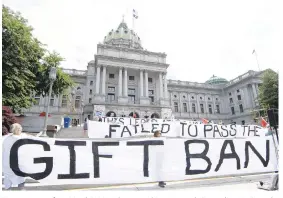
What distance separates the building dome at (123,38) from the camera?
6005 cm

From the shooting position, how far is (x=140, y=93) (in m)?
42.9

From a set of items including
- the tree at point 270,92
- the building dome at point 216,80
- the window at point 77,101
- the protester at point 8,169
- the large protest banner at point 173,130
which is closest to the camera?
the protester at point 8,169

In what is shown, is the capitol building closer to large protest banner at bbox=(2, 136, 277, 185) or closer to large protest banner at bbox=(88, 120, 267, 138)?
large protest banner at bbox=(88, 120, 267, 138)

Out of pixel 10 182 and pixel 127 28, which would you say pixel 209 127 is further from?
pixel 127 28

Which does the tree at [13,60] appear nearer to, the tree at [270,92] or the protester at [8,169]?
the protester at [8,169]

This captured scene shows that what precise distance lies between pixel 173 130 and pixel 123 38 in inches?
2115

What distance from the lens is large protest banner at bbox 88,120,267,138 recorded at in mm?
11969

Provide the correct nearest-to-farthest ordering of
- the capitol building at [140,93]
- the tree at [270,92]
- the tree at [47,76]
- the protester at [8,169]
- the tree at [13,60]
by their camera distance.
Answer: the protester at [8,169]
the tree at [13,60]
the tree at [47,76]
the tree at [270,92]
the capitol building at [140,93]

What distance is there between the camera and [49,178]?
4207 mm

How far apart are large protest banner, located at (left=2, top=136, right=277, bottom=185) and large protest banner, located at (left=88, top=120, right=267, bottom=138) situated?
6993 millimetres

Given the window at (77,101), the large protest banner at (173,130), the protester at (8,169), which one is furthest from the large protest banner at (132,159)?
the window at (77,101)

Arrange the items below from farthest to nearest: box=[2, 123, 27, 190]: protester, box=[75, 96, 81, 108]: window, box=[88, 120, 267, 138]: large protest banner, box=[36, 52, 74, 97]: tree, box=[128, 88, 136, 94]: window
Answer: box=[75, 96, 81, 108]: window, box=[128, 88, 136, 94]: window, box=[36, 52, 74, 97]: tree, box=[88, 120, 267, 138]: large protest banner, box=[2, 123, 27, 190]: protester

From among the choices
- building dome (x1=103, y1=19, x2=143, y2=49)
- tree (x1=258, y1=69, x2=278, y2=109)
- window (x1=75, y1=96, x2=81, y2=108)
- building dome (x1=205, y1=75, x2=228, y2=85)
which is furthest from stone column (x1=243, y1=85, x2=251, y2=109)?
window (x1=75, y1=96, x2=81, y2=108)

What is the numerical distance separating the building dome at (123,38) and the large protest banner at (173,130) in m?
49.6
